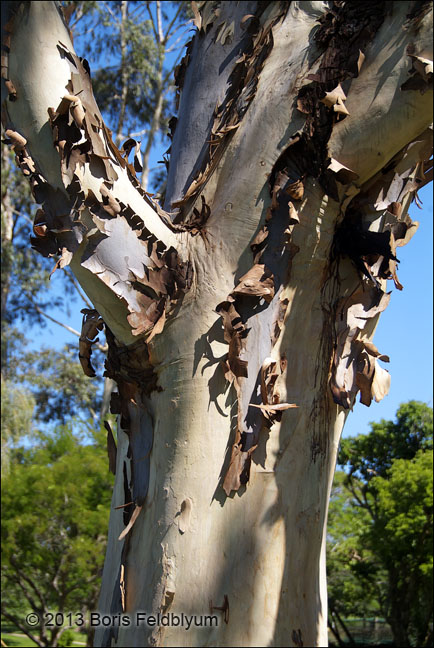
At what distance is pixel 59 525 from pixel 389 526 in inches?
265

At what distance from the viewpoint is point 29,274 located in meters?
13.2

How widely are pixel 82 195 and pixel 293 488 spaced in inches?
30.3

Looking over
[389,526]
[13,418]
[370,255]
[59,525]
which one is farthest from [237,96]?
[389,526]

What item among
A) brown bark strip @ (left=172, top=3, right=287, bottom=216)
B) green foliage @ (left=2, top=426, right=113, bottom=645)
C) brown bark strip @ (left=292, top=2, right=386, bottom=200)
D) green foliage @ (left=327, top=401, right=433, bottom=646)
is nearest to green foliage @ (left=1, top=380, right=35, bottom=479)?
green foliage @ (left=2, top=426, right=113, bottom=645)

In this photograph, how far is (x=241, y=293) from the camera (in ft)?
4.54

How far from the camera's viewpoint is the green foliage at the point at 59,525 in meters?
10.8

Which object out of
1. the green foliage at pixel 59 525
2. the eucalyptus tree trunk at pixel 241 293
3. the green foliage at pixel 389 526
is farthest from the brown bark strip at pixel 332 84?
the green foliage at pixel 389 526

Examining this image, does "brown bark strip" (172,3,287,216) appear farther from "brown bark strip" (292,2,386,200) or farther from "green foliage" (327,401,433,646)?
"green foliage" (327,401,433,646)

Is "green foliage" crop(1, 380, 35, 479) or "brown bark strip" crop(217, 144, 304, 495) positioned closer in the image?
"brown bark strip" crop(217, 144, 304, 495)

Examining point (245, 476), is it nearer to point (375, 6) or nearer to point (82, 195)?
point (82, 195)

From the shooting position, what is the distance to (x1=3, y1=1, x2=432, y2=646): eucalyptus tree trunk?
1.27 metres

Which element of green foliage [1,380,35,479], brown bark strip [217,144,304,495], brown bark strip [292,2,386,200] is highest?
green foliage [1,380,35,479]

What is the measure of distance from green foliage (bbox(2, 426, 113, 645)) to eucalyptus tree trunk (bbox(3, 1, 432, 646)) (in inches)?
390

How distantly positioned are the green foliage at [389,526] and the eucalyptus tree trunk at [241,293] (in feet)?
41.8
